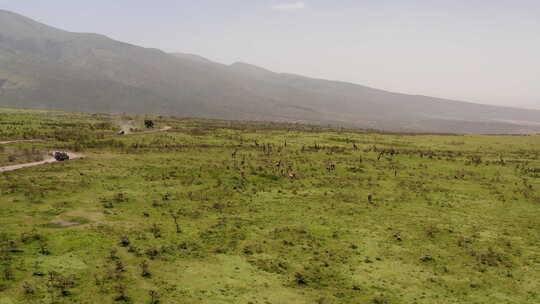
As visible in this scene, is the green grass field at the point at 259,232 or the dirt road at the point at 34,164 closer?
the green grass field at the point at 259,232

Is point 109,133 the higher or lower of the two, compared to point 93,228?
higher

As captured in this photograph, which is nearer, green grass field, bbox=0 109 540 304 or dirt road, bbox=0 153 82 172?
green grass field, bbox=0 109 540 304

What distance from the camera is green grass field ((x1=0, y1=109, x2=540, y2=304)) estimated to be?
68.7 feet

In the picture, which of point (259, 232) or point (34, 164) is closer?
point (259, 232)

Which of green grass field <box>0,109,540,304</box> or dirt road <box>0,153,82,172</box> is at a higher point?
dirt road <box>0,153,82,172</box>

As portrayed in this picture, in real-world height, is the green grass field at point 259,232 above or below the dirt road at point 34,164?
below

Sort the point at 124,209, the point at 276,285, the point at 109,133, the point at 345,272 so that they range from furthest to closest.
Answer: the point at 109,133 < the point at 124,209 < the point at 345,272 < the point at 276,285

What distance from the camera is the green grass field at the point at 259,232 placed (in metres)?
20.9

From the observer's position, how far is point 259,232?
29062mm

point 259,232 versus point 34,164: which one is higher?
point 34,164

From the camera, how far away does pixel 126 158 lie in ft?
166

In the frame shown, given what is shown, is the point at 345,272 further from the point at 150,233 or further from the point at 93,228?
the point at 93,228

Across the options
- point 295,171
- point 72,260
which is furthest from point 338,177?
point 72,260

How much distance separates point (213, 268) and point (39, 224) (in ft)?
42.8
